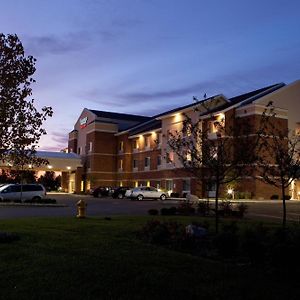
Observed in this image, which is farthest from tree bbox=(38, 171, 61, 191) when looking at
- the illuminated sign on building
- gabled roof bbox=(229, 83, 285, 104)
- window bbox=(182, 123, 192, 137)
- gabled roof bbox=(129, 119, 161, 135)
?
window bbox=(182, 123, 192, 137)

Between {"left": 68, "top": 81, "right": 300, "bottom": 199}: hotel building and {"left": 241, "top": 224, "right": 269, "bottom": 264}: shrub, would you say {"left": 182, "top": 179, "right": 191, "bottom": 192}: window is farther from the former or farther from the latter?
{"left": 241, "top": 224, "right": 269, "bottom": 264}: shrub

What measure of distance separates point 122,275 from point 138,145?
71.0 metres

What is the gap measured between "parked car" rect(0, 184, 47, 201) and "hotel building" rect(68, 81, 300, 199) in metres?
21.1

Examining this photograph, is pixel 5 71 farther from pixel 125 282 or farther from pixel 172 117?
pixel 172 117

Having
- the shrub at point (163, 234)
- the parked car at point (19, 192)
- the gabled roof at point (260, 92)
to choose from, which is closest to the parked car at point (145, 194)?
the parked car at point (19, 192)

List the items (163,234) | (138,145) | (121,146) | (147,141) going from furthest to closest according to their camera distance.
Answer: (121,146) → (138,145) → (147,141) → (163,234)

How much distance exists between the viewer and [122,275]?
820 cm

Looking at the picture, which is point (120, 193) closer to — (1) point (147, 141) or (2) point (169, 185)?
(2) point (169, 185)

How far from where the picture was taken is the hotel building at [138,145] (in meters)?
57.7

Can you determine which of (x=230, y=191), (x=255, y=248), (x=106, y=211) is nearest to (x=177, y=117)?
(x=230, y=191)

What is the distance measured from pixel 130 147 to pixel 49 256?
235ft

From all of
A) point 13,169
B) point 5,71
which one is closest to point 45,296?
point 5,71

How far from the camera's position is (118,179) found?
83562mm

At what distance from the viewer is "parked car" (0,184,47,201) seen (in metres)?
40.8
